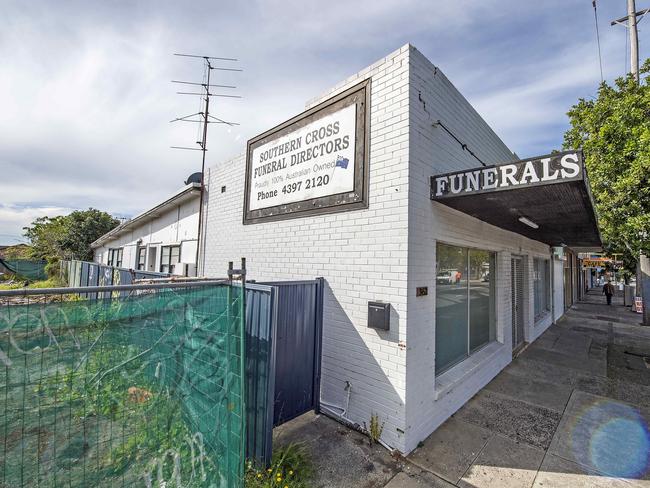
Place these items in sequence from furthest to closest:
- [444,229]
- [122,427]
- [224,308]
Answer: [444,229] < [224,308] < [122,427]

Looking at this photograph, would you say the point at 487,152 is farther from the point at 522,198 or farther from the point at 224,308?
the point at 224,308

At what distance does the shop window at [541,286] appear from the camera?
9570 mm

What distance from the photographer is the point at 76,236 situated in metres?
26.3

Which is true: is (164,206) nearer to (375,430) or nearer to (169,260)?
(169,260)

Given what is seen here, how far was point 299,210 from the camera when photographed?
4992mm

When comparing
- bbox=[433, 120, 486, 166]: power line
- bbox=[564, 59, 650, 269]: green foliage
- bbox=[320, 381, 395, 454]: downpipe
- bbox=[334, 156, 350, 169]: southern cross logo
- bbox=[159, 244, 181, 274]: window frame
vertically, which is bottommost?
bbox=[320, 381, 395, 454]: downpipe

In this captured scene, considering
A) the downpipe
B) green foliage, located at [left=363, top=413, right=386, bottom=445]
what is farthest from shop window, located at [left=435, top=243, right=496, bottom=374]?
the downpipe

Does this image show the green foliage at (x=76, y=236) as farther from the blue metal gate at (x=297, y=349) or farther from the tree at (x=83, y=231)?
the blue metal gate at (x=297, y=349)

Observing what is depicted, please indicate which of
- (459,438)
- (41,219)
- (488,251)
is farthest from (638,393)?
(41,219)

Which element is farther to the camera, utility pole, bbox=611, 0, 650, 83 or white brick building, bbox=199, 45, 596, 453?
utility pole, bbox=611, 0, 650, 83

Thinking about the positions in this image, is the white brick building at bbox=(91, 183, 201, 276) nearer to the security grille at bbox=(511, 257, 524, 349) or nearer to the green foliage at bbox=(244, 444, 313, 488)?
the green foliage at bbox=(244, 444, 313, 488)

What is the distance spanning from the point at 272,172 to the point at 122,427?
4.41 m

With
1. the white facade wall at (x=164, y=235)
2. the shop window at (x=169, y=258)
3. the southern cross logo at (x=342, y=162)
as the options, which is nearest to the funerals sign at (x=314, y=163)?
the southern cross logo at (x=342, y=162)

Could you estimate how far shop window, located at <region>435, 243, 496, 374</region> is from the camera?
4.55m
